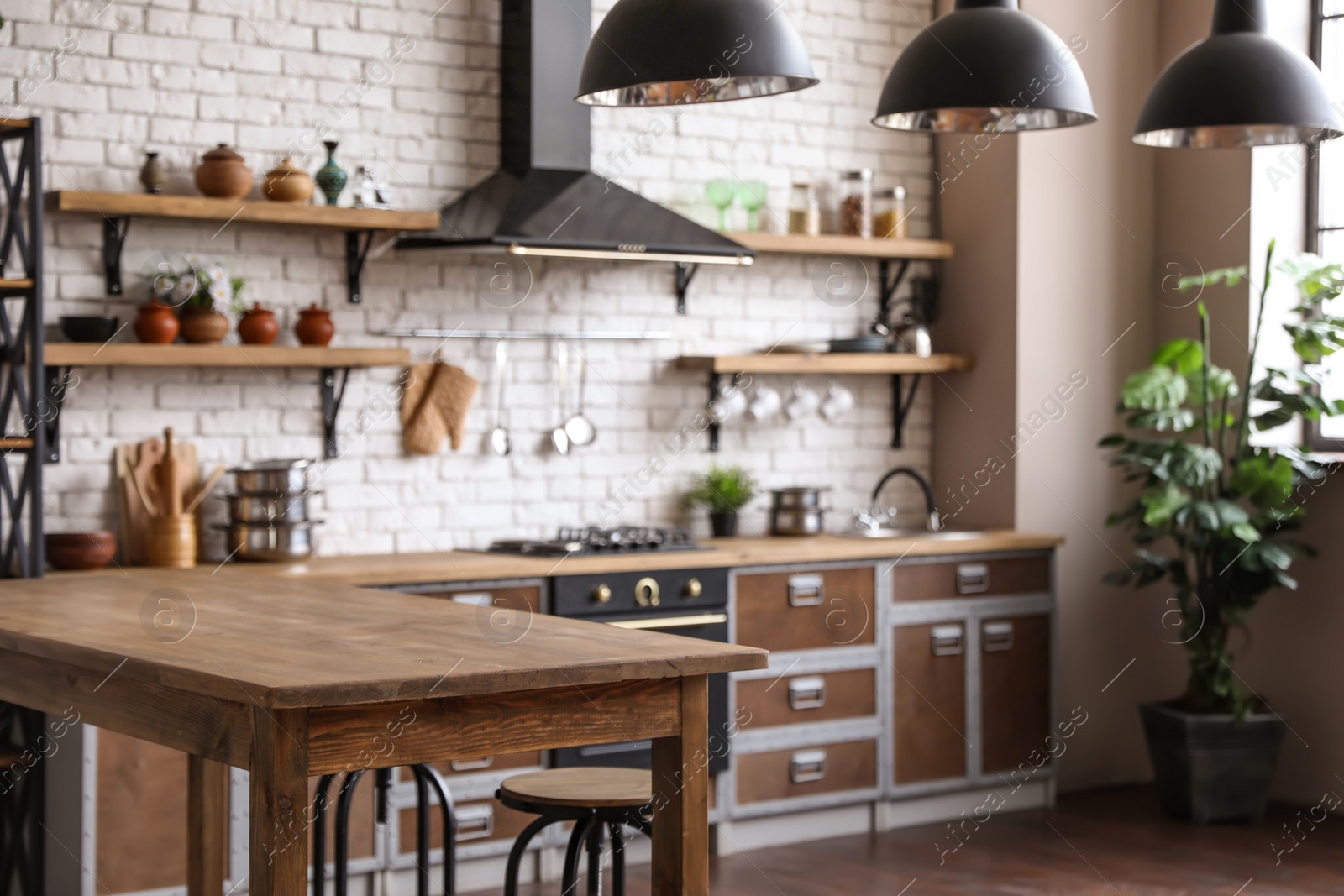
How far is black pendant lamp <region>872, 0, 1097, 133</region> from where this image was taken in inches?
114

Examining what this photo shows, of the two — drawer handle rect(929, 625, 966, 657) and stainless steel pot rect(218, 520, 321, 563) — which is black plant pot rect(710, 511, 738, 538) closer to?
drawer handle rect(929, 625, 966, 657)

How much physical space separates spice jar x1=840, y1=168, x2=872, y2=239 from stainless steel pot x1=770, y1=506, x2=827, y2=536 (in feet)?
3.35

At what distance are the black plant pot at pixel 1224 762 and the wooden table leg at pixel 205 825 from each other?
316cm

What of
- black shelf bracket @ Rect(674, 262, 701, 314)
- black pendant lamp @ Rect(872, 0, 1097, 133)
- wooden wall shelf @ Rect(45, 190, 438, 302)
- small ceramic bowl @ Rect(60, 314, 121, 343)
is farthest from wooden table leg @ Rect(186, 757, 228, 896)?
black shelf bracket @ Rect(674, 262, 701, 314)

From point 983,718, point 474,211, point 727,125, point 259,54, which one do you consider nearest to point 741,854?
point 983,718

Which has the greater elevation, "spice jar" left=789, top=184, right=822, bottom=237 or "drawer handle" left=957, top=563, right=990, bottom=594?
"spice jar" left=789, top=184, right=822, bottom=237

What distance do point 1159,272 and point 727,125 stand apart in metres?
1.76

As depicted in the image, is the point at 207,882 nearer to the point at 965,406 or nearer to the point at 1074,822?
the point at 1074,822

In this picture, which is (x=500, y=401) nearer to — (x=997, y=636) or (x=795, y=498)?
(x=795, y=498)

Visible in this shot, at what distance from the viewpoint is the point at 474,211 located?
15.5 feet

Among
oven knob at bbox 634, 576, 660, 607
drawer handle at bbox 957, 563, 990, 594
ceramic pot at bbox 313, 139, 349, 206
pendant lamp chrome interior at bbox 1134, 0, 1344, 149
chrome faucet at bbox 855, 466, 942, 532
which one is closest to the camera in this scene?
pendant lamp chrome interior at bbox 1134, 0, 1344, 149

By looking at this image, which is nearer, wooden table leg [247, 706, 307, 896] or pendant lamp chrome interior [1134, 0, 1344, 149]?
wooden table leg [247, 706, 307, 896]

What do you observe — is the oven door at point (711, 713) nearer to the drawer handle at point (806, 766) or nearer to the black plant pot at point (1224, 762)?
the drawer handle at point (806, 766)

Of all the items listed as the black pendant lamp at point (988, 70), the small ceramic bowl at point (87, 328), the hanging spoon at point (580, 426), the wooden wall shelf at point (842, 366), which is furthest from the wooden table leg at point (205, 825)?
the wooden wall shelf at point (842, 366)
